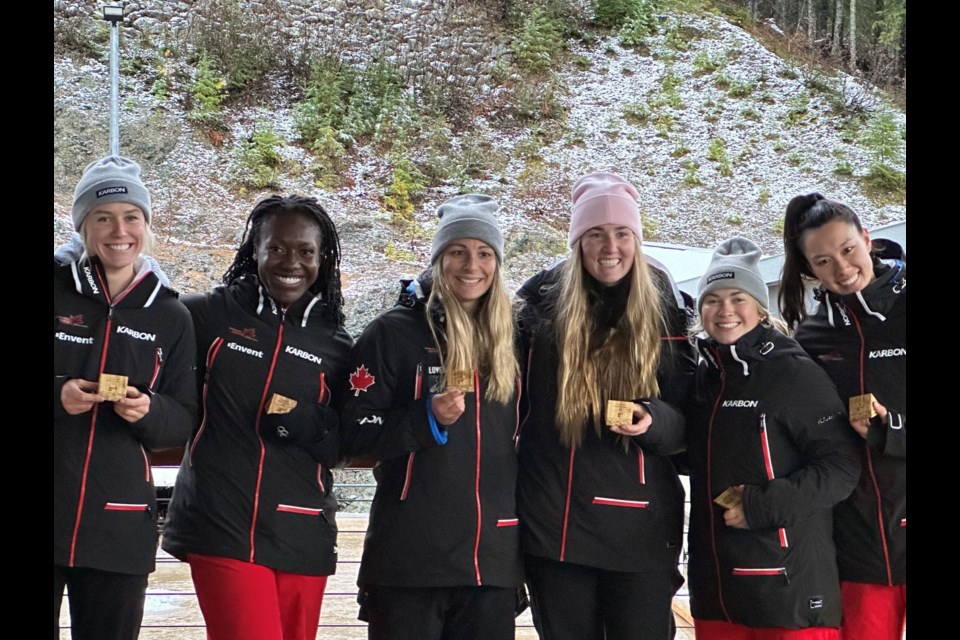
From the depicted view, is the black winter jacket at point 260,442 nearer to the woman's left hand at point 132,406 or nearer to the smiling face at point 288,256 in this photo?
the smiling face at point 288,256

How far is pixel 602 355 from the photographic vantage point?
2109 mm

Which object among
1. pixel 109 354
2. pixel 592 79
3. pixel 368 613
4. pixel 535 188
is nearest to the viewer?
pixel 109 354

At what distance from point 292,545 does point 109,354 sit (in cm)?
52

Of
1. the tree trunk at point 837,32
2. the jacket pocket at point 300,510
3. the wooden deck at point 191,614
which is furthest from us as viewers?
the tree trunk at point 837,32

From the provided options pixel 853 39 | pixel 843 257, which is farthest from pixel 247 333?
pixel 853 39

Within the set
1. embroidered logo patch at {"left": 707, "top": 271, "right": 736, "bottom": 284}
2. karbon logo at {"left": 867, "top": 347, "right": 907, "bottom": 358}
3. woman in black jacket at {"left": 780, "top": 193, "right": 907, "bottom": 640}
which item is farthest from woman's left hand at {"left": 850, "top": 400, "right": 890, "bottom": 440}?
embroidered logo patch at {"left": 707, "top": 271, "right": 736, "bottom": 284}


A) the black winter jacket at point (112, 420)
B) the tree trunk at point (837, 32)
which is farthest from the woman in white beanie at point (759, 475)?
the tree trunk at point (837, 32)

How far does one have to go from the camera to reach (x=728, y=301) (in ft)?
6.90

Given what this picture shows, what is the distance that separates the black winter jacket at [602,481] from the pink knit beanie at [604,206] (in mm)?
166

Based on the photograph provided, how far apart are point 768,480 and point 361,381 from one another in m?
0.84

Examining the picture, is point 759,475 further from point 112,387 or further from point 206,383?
point 112,387

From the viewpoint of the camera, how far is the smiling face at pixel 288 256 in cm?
209
